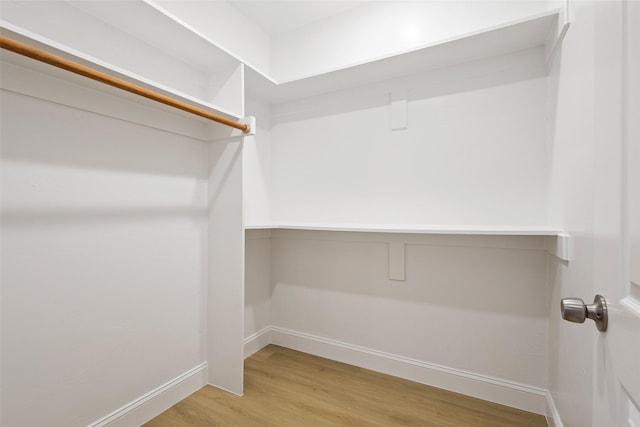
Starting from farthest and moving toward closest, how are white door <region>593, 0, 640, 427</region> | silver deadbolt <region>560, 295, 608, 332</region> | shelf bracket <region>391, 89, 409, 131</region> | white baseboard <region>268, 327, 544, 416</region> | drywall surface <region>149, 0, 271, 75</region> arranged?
shelf bracket <region>391, 89, 409, 131</region> < drywall surface <region>149, 0, 271, 75</region> < white baseboard <region>268, 327, 544, 416</region> < silver deadbolt <region>560, 295, 608, 332</region> < white door <region>593, 0, 640, 427</region>

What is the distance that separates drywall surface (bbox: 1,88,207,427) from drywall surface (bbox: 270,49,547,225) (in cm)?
88

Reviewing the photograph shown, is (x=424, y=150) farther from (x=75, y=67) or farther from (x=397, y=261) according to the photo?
(x=75, y=67)

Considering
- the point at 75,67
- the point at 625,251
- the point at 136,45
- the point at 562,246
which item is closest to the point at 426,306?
the point at 562,246

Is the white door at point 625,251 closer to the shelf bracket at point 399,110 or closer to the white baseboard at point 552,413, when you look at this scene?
the white baseboard at point 552,413

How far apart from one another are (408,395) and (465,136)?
1.66 meters

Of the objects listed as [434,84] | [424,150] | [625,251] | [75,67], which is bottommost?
[625,251]

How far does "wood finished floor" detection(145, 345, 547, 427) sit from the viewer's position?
5.21ft

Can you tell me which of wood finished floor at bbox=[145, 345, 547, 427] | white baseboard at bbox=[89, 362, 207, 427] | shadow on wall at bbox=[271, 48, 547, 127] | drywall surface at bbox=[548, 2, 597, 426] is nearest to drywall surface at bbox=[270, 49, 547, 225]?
shadow on wall at bbox=[271, 48, 547, 127]

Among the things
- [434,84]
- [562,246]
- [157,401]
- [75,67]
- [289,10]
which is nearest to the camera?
[75,67]

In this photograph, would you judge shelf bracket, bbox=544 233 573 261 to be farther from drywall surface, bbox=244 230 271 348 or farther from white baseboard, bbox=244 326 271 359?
white baseboard, bbox=244 326 271 359

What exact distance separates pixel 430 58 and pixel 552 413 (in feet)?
6.78

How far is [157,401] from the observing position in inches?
64.9

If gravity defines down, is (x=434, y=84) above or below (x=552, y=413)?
above

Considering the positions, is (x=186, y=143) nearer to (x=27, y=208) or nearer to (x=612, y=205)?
(x=27, y=208)
